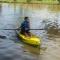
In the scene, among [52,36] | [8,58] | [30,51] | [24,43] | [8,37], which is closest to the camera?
[8,58]

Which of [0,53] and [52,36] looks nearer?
[0,53]

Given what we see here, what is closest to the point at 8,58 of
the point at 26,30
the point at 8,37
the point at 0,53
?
the point at 0,53

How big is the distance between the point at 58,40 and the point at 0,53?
651 cm

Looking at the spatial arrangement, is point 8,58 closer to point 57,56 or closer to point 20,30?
point 57,56

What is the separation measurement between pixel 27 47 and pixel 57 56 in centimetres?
262

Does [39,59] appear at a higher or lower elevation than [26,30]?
lower

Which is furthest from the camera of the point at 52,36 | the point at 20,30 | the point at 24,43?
the point at 52,36

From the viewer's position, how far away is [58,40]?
21.1m

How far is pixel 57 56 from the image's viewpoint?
52.9ft

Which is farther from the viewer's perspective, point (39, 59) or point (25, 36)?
point (25, 36)

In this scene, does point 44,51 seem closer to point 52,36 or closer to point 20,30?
point 20,30

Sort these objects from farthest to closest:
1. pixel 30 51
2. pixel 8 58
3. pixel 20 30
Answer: pixel 20 30, pixel 30 51, pixel 8 58

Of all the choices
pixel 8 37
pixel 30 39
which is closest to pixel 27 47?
pixel 30 39

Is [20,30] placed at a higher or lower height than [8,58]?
higher
